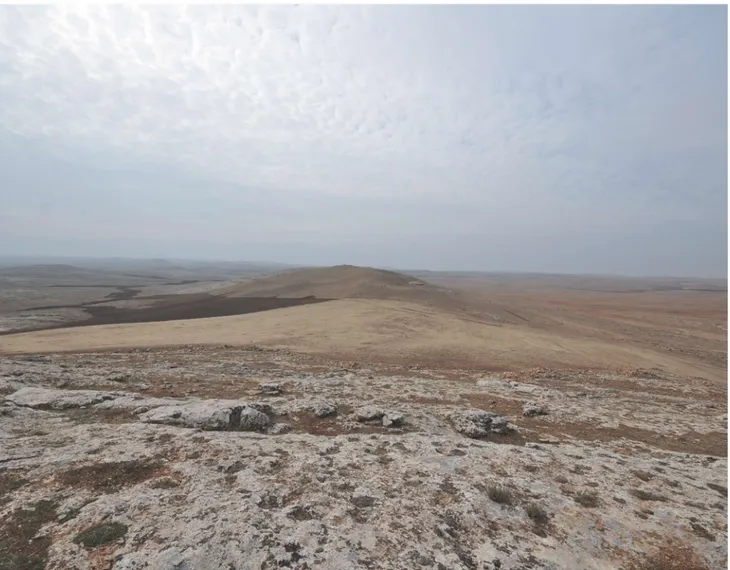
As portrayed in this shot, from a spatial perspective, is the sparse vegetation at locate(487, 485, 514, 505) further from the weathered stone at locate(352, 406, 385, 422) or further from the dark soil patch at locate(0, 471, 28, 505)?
the dark soil patch at locate(0, 471, 28, 505)

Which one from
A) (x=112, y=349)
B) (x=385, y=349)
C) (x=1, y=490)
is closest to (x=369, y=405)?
(x=1, y=490)

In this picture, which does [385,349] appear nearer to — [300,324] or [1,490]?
[300,324]

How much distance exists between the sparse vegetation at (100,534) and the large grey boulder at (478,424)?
8478 mm

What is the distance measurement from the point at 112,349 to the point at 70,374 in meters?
11.5

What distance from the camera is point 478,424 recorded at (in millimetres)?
11242

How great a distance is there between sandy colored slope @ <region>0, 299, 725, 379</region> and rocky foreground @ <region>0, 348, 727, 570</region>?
11442mm

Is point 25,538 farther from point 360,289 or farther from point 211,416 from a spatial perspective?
point 360,289

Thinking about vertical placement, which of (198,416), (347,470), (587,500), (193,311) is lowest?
(193,311)

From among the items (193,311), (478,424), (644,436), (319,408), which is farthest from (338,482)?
(193,311)

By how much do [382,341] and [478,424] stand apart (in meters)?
17.5

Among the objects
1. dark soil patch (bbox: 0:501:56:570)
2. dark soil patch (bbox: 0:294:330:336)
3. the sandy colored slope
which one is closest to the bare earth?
dark soil patch (bbox: 0:501:56:570)

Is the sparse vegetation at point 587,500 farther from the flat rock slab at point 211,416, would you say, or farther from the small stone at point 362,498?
the flat rock slab at point 211,416

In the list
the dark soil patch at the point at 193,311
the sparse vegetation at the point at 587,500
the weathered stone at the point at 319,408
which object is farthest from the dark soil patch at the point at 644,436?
the dark soil patch at the point at 193,311

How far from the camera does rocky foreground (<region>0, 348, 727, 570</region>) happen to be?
18.3 ft
